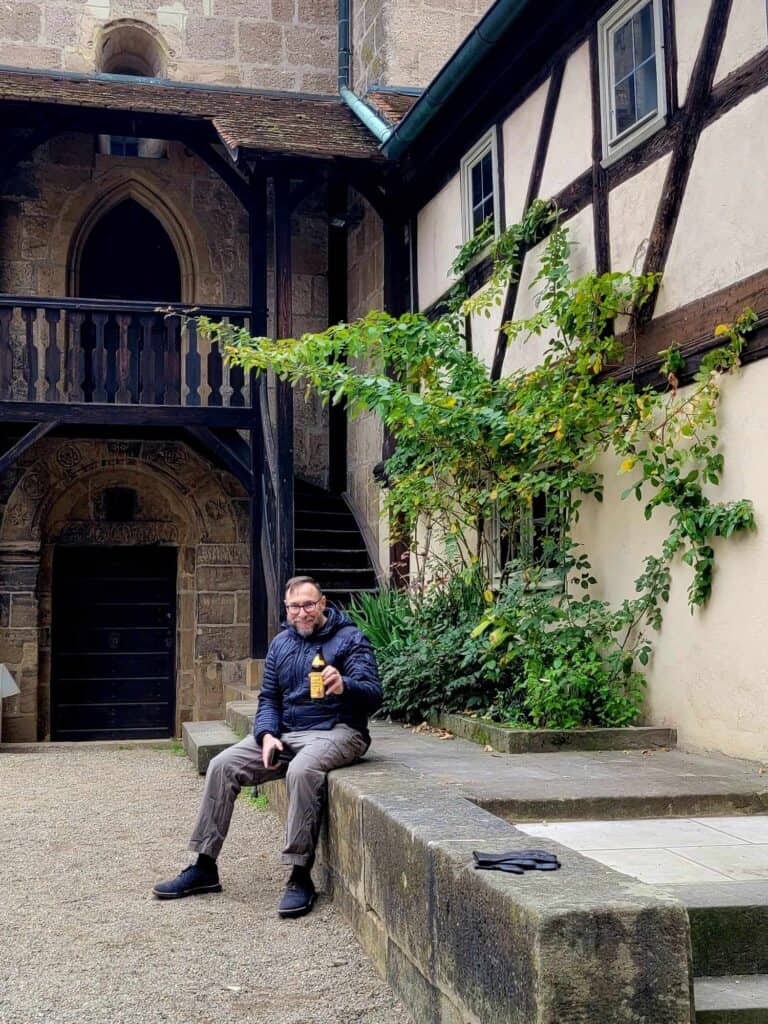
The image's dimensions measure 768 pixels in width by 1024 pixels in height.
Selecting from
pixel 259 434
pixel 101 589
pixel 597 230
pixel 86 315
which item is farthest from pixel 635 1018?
pixel 101 589

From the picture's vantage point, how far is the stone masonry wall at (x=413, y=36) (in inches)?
465

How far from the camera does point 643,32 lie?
6.84m

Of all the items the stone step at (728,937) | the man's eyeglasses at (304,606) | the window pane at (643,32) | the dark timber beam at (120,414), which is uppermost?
the window pane at (643,32)

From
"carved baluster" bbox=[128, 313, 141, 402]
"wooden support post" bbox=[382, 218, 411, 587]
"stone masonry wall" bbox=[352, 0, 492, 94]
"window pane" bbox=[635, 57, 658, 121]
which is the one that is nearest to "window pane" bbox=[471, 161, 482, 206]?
"wooden support post" bbox=[382, 218, 411, 587]

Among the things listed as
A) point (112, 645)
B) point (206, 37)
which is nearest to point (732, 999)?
point (112, 645)

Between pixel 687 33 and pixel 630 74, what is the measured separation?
73 centimetres

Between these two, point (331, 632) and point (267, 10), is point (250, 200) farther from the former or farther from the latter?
point (331, 632)

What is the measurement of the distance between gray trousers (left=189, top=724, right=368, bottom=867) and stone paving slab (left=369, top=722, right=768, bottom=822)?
0.48 metres

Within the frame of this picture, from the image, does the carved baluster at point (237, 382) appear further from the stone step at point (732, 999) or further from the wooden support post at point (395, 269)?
the stone step at point (732, 999)

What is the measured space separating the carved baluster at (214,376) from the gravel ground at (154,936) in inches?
184

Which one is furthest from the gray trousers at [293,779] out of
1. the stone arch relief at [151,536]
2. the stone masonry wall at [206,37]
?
the stone masonry wall at [206,37]

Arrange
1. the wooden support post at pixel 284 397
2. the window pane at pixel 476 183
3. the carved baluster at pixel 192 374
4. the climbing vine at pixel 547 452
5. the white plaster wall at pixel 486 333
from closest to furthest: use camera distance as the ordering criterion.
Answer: the climbing vine at pixel 547 452 < the white plaster wall at pixel 486 333 < the window pane at pixel 476 183 < the wooden support post at pixel 284 397 < the carved baluster at pixel 192 374

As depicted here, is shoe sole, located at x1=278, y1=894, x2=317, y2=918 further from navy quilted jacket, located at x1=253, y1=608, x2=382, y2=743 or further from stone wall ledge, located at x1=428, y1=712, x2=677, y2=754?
stone wall ledge, located at x1=428, y1=712, x2=677, y2=754

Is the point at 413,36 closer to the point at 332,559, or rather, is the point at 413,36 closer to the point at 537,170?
the point at 537,170
